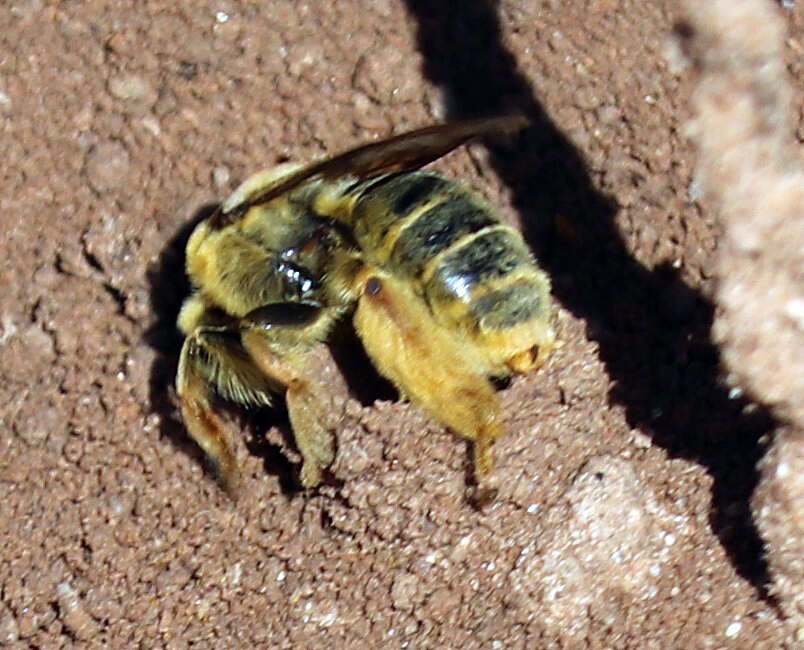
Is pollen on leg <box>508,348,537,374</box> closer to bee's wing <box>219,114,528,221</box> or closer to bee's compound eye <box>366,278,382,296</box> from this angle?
bee's compound eye <box>366,278,382,296</box>

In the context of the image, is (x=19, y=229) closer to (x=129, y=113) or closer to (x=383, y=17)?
(x=129, y=113)

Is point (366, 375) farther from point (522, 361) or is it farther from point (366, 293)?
point (522, 361)

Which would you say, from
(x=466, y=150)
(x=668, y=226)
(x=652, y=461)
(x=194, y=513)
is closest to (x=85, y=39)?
(x=466, y=150)

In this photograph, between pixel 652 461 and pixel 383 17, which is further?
pixel 383 17

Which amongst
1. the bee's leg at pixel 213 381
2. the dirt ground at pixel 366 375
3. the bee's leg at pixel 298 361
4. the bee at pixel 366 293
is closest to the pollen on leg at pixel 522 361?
the bee at pixel 366 293

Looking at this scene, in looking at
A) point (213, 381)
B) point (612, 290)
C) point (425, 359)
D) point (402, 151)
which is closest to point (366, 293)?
point (425, 359)

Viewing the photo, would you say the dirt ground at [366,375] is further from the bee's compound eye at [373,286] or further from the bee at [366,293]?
the bee's compound eye at [373,286]
